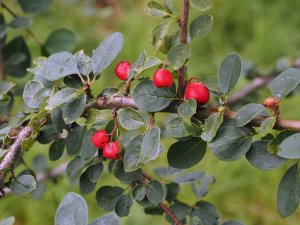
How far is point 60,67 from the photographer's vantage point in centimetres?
84

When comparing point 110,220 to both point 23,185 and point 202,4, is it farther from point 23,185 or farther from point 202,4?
point 202,4

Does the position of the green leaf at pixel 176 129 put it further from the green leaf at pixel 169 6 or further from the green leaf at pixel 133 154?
the green leaf at pixel 169 6

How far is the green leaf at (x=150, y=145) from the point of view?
73 cm

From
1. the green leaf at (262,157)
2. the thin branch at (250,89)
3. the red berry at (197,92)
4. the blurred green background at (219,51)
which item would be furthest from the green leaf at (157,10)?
the blurred green background at (219,51)

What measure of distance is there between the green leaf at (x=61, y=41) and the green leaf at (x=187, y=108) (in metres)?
0.64

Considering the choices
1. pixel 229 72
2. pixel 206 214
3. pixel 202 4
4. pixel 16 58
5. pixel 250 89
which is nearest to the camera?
pixel 202 4

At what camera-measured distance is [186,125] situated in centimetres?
73

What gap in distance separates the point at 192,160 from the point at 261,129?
13 cm

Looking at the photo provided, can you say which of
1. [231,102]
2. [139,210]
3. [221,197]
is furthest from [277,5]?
[231,102]

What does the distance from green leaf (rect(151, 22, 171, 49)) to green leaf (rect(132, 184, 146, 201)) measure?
250mm

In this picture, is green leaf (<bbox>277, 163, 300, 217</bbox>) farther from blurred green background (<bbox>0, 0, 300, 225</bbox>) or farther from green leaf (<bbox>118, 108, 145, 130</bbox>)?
blurred green background (<bbox>0, 0, 300, 225</bbox>)

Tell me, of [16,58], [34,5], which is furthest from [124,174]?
[34,5]

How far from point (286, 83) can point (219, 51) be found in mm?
2466

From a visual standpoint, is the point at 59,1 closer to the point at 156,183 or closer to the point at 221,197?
the point at 221,197
